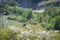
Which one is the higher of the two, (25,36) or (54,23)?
(25,36)

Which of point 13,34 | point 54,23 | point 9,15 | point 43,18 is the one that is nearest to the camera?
point 13,34

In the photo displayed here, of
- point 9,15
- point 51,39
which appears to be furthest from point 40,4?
point 51,39

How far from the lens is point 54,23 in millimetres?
10844

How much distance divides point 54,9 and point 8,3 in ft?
11.5

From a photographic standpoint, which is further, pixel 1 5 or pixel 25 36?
pixel 1 5

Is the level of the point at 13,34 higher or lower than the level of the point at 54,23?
higher

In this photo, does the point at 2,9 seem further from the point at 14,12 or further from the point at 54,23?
the point at 54,23

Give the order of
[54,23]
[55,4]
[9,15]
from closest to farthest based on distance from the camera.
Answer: [54,23] < [9,15] < [55,4]

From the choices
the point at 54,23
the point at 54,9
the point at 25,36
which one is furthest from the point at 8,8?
the point at 25,36

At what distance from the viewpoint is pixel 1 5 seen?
50.2 feet

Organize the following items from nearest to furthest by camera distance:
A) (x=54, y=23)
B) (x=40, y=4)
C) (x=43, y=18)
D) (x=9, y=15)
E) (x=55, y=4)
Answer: (x=54, y=23) < (x=43, y=18) < (x=9, y=15) < (x=55, y=4) < (x=40, y=4)

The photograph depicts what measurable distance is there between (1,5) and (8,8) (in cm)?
53

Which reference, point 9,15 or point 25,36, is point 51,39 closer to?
point 25,36

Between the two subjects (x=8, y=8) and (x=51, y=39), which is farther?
(x=8, y=8)
